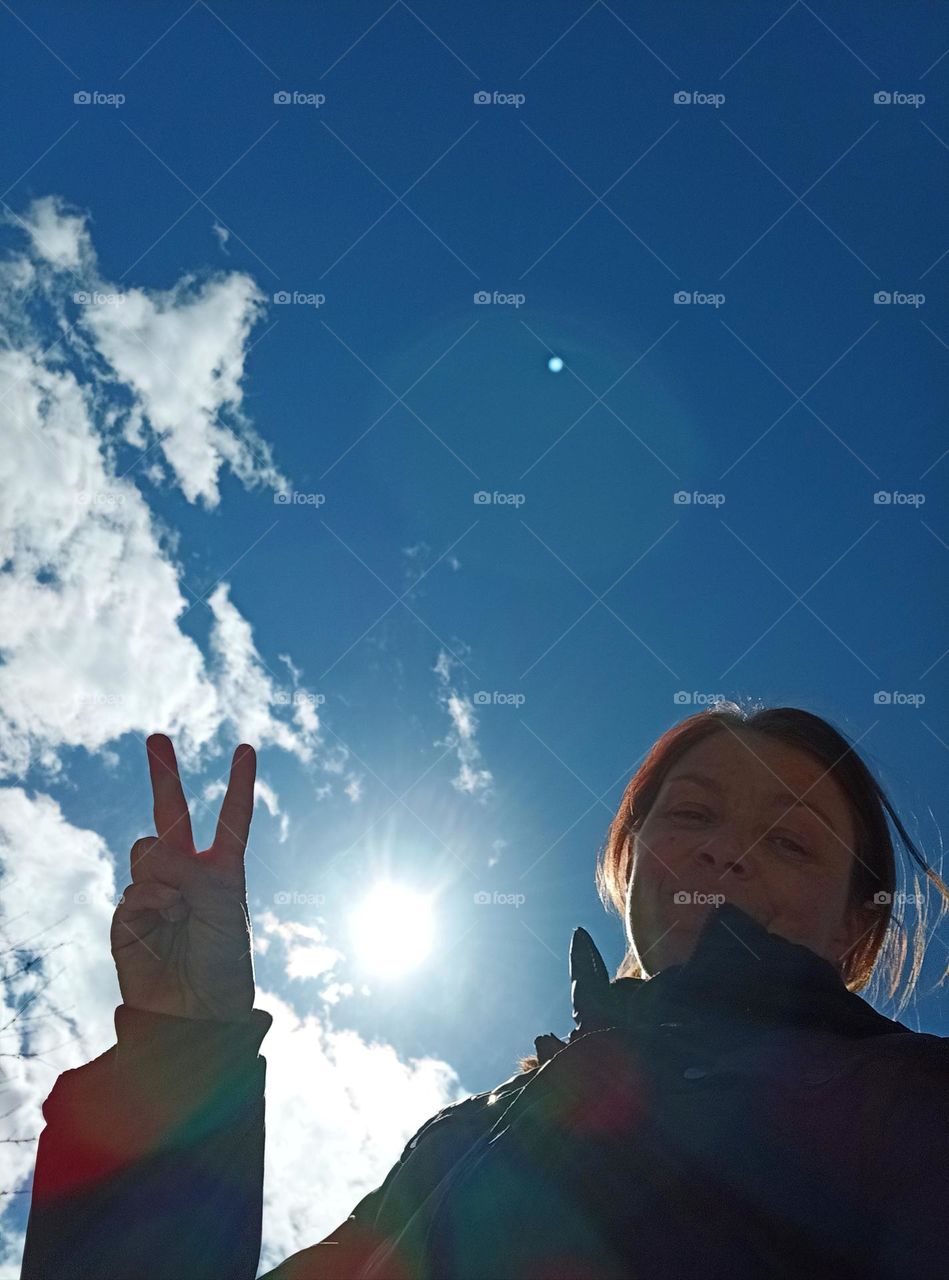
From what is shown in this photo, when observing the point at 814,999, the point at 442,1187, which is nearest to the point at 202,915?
the point at 442,1187

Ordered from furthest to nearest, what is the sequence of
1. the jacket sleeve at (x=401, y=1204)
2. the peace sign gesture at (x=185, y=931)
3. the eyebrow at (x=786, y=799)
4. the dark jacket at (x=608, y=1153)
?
the eyebrow at (x=786, y=799) < the peace sign gesture at (x=185, y=931) < the jacket sleeve at (x=401, y=1204) < the dark jacket at (x=608, y=1153)

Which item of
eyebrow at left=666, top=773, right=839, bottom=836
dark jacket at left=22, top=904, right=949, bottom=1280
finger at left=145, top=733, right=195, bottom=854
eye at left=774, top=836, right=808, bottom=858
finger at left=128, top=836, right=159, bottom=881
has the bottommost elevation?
dark jacket at left=22, top=904, right=949, bottom=1280

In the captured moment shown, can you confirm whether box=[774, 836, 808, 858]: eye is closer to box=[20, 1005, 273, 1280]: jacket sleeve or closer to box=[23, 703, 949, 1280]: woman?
box=[23, 703, 949, 1280]: woman

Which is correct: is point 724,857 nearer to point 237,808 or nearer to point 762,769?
point 762,769

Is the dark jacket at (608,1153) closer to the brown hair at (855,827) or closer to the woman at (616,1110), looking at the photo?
the woman at (616,1110)

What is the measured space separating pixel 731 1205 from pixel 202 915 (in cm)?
116

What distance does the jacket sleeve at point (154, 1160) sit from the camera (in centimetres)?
157

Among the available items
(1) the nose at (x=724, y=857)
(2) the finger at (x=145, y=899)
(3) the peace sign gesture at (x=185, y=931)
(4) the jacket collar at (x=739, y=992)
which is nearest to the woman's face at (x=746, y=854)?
(1) the nose at (x=724, y=857)

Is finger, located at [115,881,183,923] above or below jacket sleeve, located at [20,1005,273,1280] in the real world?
above

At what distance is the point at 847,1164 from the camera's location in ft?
4.31

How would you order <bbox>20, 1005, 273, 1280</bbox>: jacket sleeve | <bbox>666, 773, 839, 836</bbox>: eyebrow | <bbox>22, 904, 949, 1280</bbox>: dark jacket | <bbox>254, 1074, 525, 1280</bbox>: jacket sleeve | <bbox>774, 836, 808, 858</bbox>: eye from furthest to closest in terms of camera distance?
<bbox>666, 773, 839, 836</bbox>: eyebrow
<bbox>774, 836, 808, 858</bbox>: eye
<bbox>254, 1074, 525, 1280</bbox>: jacket sleeve
<bbox>20, 1005, 273, 1280</bbox>: jacket sleeve
<bbox>22, 904, 949, 1280</bbox>: dark jacket

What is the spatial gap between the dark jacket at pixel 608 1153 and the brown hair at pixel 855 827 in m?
0.68

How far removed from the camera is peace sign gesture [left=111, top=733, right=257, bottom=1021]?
6.10ft

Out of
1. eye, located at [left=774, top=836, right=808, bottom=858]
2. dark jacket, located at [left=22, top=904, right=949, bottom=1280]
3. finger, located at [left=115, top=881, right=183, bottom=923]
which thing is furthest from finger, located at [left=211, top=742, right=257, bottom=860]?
eye, located at [left=774, top=836, right=808, bottom=858]
